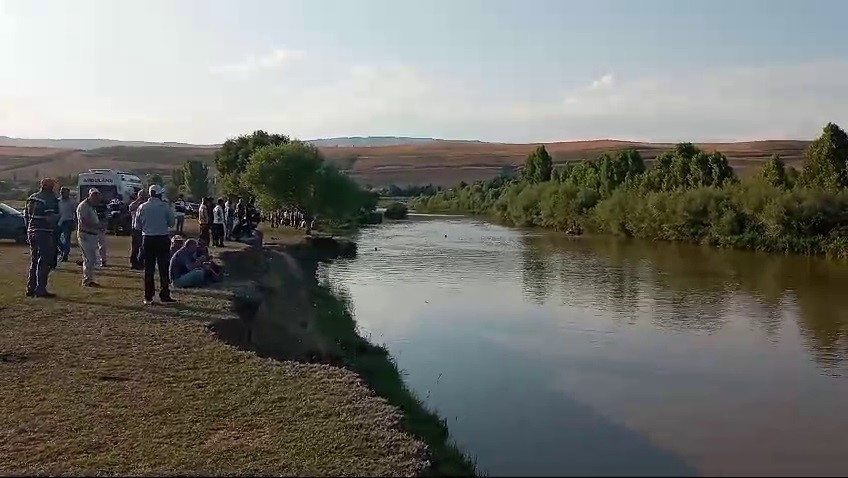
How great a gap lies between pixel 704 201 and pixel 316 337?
42.2 meters

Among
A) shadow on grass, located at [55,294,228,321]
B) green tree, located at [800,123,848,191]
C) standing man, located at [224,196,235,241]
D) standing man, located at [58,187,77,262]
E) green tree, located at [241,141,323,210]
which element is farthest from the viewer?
green tree, located at [800,123,848,191]

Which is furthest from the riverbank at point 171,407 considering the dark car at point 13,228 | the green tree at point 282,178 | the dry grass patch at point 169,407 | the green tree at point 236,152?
the green tree at point 236,152

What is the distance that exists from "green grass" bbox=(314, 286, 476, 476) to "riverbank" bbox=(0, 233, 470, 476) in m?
0.37

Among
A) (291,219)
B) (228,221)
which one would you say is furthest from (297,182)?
(228,221)

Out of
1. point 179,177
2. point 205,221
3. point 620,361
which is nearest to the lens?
point 620,361

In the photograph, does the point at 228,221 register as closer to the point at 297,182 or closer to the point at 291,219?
the point at 297,182

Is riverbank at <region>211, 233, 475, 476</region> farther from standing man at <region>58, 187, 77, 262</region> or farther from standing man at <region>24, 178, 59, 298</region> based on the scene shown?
standing man at <region>58, 187, 77, 262</region>

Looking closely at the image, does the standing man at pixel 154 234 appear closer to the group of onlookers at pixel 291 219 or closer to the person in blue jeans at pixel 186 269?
the person in blue jeans at pixel 186 269

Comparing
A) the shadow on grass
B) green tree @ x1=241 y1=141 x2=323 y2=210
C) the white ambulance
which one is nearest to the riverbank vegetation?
green tree @ x1=241 y1=141 x2=323 y2=210

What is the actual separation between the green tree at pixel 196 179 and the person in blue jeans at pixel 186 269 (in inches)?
2390

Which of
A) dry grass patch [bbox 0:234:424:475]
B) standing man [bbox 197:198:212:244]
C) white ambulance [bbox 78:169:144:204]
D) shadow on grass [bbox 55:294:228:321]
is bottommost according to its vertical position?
dry grass patch [bbox 0:234:424:475]

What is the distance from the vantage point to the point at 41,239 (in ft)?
43.8

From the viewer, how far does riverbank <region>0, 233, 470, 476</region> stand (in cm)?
673

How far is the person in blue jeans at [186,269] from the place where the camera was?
1526 cm
